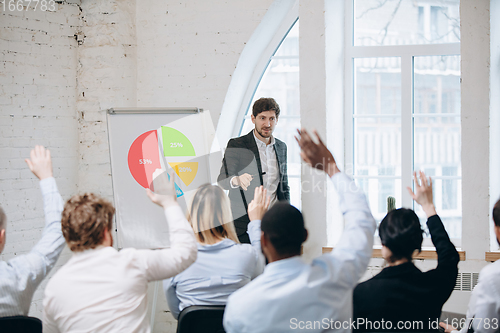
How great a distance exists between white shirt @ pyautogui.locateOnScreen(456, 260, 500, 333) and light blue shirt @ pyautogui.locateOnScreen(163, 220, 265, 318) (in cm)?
79

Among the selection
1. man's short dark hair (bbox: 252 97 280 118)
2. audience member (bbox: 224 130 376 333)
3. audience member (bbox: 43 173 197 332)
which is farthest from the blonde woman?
man's short dark hair (bbox: 252 97 280 118)

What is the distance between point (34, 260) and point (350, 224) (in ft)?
3.16

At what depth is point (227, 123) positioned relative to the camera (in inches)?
135

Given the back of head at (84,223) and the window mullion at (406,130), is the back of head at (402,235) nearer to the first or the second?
the back of head at (84,223)

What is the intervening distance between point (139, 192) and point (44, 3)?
1.66 m

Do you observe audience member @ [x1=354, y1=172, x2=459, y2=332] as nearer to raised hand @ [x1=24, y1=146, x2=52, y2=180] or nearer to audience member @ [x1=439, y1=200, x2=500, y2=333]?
audience member @ [x1=439, y1=200, x2=500, y2=333]

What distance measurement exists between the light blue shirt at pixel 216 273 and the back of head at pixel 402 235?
0.50 m

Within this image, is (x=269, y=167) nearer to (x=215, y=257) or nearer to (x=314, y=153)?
(x=215, y=257)

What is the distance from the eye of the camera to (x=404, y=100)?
3.16 m

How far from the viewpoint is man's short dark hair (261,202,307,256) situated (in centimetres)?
109

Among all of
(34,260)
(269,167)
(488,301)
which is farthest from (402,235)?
(269,167)

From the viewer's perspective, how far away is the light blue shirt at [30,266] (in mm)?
1255

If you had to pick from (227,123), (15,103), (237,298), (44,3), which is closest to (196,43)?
(227,123)

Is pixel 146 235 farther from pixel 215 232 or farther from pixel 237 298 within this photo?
pixel 237 298
